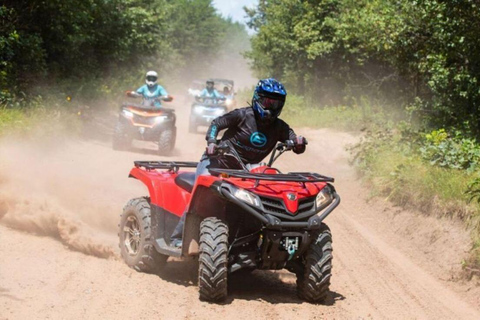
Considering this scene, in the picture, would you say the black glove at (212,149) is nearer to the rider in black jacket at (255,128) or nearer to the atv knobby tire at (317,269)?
the rider in black jacket at (255,128)

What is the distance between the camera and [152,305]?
21.2ft

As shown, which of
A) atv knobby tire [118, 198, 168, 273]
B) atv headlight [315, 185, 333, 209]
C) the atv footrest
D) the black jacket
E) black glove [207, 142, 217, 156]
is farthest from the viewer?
atv knobby tire [118, 198, 168, 273]

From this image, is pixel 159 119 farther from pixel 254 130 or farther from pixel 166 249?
pixel 166 249

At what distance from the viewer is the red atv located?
6531 millimetres

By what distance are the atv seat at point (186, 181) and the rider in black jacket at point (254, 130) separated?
0.19m

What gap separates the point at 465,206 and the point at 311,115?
19073mm

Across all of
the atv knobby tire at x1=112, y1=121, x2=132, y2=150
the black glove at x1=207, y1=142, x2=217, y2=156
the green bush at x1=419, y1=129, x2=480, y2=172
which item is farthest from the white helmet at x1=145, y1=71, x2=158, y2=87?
the black glove at x1=207, y1=142, x2=217, y2=156

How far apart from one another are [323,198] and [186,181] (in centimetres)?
162

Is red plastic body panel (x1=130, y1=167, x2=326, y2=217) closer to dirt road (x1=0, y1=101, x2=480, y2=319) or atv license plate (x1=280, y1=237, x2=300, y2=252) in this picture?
atv license plate (x1=280, y1=237, x2=300, y2=252)

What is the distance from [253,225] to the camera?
695 cm

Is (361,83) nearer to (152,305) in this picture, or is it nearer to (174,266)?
(174,266)

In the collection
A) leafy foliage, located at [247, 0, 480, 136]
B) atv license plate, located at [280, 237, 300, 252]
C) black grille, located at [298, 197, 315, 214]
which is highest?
leafy foliage, located at [247, 0, 480, 136]

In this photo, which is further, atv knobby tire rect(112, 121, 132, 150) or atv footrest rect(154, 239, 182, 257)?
atv knobby tire rect(112, 121, 132, 150)

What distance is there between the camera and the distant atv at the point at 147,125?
18.4 metres
